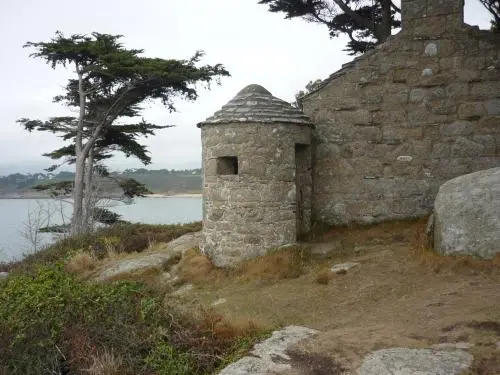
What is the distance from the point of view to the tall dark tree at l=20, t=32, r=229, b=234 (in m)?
15.2

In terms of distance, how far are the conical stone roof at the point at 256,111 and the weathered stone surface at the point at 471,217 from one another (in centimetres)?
280

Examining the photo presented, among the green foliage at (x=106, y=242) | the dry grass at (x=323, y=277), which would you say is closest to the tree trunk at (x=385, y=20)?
the green foliage at (x=106, y=242)

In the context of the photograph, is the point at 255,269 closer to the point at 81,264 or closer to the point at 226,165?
the point at 226,165

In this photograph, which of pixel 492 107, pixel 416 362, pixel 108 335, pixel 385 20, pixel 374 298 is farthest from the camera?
pixel 385 20

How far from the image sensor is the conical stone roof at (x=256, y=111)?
7.74 m

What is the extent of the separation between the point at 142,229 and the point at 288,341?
1085cm

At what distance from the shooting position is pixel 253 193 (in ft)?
25.1

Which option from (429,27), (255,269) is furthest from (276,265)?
(429,27)

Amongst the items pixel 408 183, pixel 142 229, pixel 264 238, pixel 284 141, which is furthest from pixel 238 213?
pixel 142 229

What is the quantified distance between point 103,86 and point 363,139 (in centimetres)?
1096

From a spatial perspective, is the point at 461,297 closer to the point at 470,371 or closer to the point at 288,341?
the point at 470,371

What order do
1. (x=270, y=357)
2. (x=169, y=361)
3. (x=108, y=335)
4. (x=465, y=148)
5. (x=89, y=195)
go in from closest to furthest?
1. (x=270, y=357)
2. (x=169, y=361)
3. (x=108, y=335)
4. (x=465, y=148)
5. (x=89, y=195)

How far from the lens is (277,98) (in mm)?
8367

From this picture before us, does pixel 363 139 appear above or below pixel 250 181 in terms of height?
above
